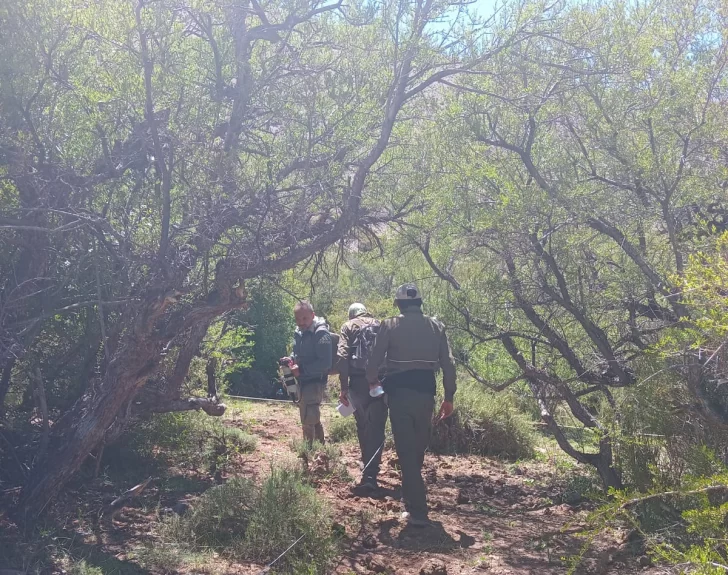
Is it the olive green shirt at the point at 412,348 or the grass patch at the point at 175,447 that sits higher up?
the olive green shirt at the point at 412,348

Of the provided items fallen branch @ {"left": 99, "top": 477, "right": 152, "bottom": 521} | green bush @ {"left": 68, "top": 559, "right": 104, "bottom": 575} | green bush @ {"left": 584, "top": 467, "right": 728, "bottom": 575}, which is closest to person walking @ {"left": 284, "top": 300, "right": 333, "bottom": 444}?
fallen branch @ {"left": 99, "top": 477, "right": 152, "bottom": 521}

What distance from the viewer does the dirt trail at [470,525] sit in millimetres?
5469

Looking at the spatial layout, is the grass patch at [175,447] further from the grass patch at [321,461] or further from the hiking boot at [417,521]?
the hiking boot at [417,521]

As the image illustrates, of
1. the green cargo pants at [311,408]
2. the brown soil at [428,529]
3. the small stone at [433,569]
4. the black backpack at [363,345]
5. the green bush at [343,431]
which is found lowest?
the small stone at [433,569]

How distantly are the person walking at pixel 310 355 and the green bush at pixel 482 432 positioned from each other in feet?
6.29

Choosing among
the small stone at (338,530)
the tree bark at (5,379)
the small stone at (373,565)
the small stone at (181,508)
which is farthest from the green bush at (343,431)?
the tree bark at (5,379)

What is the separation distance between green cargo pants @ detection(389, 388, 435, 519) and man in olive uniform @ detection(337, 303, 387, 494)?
0.85 m

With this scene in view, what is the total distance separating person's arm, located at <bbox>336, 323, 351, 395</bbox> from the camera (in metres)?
7.40

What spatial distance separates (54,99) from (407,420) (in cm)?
351

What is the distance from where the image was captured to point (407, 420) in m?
6.44

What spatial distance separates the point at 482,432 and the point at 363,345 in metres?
2.76

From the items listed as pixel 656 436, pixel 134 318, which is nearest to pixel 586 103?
pixel 656 436

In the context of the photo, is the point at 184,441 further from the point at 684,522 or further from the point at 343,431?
the point at 684,522

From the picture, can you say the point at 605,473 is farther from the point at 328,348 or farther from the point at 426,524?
the point at 328,348
